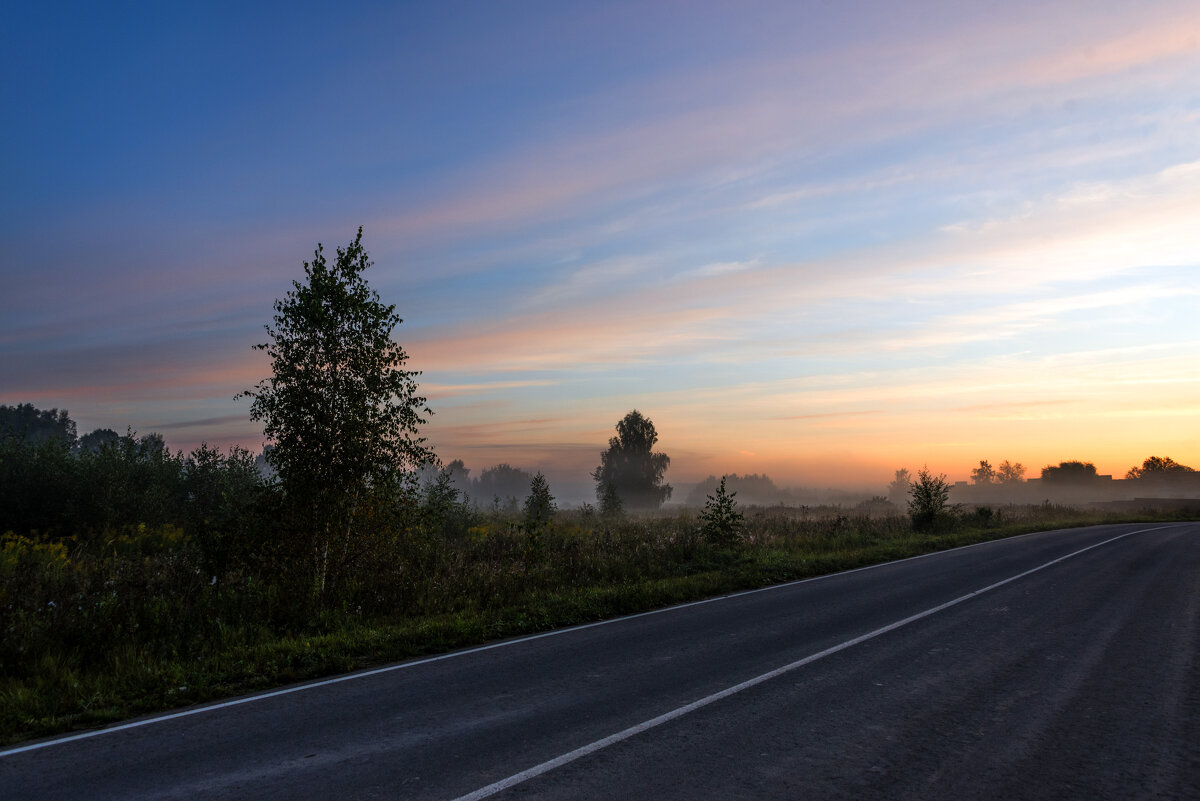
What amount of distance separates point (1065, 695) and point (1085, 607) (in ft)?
19.8

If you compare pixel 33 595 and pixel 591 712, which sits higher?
pixel 33 595

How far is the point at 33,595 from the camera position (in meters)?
8.86

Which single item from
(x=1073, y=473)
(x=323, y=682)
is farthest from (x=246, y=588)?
(x=1073, y=473)

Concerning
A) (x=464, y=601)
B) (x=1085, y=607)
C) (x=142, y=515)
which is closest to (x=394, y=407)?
(x=464, y=601)

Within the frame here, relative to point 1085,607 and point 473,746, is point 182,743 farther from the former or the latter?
point 1085,607

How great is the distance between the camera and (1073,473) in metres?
154

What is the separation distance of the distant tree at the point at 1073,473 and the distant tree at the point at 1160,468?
9262 millimetres

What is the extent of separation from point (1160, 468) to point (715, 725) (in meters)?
187

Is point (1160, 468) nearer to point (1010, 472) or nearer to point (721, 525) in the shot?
point (1010, 472)

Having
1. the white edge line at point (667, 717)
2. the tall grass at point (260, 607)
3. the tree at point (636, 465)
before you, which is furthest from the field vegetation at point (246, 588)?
the tree at point (636, 465)

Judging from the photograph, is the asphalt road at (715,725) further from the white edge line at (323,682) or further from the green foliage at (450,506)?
the green foliage at (450,506)

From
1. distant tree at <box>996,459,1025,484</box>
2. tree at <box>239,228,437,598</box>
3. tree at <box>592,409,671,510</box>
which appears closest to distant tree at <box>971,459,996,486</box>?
distant tree at <box>996,459,1025,484</box>

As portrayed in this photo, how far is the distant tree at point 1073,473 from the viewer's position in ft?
502

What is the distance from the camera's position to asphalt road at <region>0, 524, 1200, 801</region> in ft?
14.9
